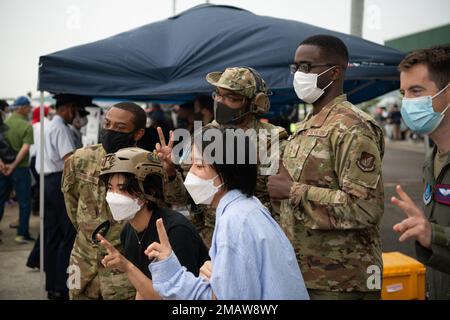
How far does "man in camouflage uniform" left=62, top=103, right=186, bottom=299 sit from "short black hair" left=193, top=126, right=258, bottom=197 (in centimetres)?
132

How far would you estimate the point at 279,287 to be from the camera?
161cm

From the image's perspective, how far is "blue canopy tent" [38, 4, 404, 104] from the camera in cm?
427

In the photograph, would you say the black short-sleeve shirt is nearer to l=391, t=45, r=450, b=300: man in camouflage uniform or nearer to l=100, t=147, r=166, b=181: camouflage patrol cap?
l=100, t=147, r=166, b=181: camouflage patrol cap

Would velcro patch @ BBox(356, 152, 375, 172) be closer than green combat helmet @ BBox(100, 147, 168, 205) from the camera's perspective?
Yes

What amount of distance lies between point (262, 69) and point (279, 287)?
289 cm

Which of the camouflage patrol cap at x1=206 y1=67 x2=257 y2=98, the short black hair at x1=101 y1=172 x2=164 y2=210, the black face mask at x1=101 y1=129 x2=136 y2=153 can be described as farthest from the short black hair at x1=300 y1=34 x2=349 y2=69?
the black face mask at x1=101 y1=129 x2=136 y2=153

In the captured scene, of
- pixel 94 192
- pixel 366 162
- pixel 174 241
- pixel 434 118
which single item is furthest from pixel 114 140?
pixel 434 118

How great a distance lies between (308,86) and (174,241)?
114cm

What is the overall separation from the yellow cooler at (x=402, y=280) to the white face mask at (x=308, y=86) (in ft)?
6.46

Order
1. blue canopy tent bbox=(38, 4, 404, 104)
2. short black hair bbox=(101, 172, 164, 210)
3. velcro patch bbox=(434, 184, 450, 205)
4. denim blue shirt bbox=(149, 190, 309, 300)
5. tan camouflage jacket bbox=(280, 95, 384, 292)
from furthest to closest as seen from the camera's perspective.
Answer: blue canopy tent bbox=(38, 4, 404, 104)
short black hair bbox=(101, 172, 164, 210)
tan camouflage jacket bbox=(280, 95, 384, 292)
velcro patch bbox=(434, 184, 450, 205)
denim blue shirt bbox=(149, 190, 309, 300)

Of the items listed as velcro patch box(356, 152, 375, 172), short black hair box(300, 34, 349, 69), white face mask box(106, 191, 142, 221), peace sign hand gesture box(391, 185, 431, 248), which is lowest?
white face mask box(106, 191, 142, 221)

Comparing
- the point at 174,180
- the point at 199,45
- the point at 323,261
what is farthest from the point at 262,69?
the point at 323,261

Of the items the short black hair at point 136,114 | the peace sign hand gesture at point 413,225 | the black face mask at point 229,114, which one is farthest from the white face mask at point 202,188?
the short black hair at point 136,114

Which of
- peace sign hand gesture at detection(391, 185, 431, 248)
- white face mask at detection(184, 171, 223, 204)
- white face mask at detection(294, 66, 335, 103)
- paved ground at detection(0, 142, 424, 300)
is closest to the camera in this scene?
peace sign hand gesture at detection(391, 185, 431, 248)
